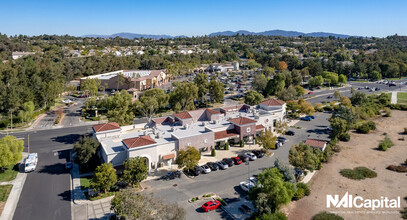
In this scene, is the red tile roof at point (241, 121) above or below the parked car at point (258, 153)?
above

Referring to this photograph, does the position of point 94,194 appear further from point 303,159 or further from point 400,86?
point 400,86

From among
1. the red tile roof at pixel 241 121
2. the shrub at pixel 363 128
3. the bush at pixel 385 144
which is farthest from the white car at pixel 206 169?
the shrub at pixel 363 128

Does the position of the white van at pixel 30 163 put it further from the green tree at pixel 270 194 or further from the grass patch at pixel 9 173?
the green tree at pixel 270 194

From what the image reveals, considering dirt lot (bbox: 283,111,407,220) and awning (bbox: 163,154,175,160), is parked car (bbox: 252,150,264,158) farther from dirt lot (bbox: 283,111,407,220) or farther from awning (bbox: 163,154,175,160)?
awning (bbox: 163,154,175,160)

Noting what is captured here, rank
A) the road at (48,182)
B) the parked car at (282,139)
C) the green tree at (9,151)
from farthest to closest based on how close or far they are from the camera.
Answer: the parked car at (282,139) → the green tree at (9,151) → the road at (48,182)

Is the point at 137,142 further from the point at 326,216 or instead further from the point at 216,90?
the point at 216,90

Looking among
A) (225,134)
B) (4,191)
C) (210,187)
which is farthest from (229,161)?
(4,191)

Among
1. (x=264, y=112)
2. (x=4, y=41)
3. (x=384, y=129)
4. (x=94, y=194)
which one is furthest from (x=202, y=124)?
(x=4, y=41)
